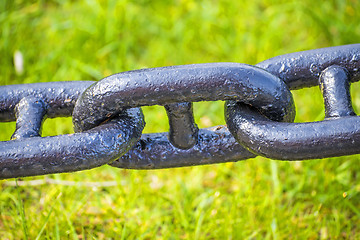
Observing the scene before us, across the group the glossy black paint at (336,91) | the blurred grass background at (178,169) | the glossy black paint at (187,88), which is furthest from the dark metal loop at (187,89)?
the blurred grass background at (178,169)

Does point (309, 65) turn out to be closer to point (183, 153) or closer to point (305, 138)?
point (305, 138)

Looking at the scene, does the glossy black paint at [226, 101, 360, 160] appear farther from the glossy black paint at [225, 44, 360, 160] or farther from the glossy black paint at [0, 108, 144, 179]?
the glossy black paint at [0, 108, 144, 179]

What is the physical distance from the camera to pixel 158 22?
2.90 metres

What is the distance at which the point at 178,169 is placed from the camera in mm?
2094

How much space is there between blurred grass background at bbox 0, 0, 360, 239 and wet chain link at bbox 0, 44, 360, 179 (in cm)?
55

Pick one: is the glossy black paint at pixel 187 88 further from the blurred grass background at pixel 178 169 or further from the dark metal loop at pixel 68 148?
the blurred grass background at pixel 178 169

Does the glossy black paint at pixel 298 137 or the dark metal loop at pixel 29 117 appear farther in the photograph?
the dark metal loop at pixel 29 117

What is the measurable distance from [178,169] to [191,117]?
975 mm

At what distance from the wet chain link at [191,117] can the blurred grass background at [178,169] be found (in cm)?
55

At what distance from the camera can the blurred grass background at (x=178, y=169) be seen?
175cm

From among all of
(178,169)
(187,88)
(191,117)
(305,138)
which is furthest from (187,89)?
(178,169)

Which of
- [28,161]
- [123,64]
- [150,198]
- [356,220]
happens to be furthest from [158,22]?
[28,161]

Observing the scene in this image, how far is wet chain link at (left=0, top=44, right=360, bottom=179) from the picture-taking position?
38.8 inches

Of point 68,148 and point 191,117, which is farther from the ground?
point 191,117
